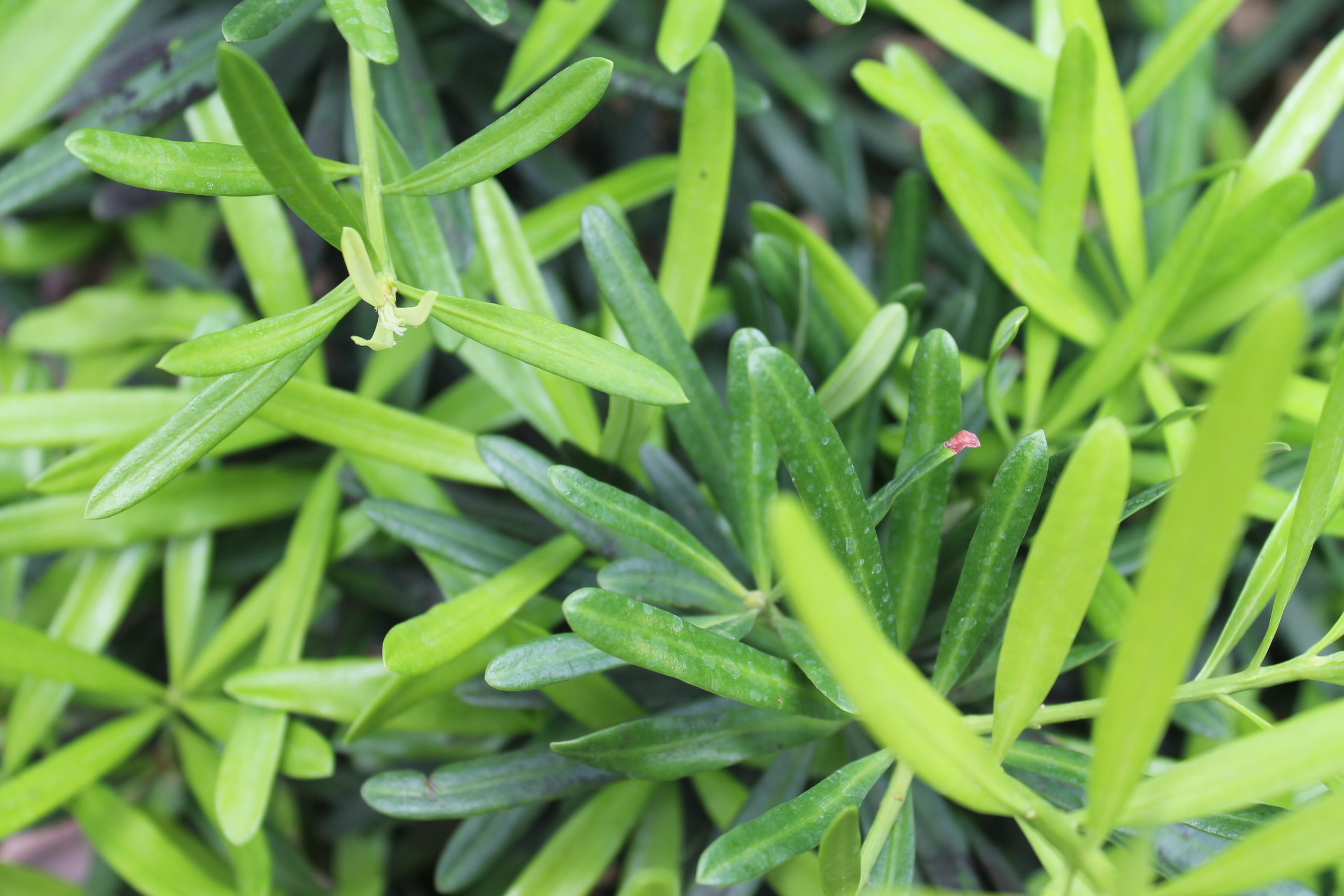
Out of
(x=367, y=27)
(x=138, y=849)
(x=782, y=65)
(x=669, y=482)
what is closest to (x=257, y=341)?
(x=367, y=27)

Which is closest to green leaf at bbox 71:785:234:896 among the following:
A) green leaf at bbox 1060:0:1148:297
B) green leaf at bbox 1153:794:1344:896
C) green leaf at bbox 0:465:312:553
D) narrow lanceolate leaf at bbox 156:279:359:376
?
green leaf at bbox 0:465:312:553

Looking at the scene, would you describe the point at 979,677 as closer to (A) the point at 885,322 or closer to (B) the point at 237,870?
(A) the point at 885,322

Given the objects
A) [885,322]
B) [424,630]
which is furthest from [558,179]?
[424,630]

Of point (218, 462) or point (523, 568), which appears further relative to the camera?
point (218, 462)

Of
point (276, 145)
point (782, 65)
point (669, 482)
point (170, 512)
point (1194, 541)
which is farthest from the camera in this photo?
point (782, 65)

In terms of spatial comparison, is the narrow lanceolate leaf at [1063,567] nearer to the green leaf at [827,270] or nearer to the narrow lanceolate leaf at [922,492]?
the narrow lanceolate leaf at [922,492]

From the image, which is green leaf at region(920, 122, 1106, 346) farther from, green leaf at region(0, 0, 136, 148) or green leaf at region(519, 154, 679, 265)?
green leaf at region(0, 0, 136, 148)

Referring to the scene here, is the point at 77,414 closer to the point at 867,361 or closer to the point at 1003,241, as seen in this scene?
the point at 867,361

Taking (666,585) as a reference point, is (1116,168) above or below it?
above
